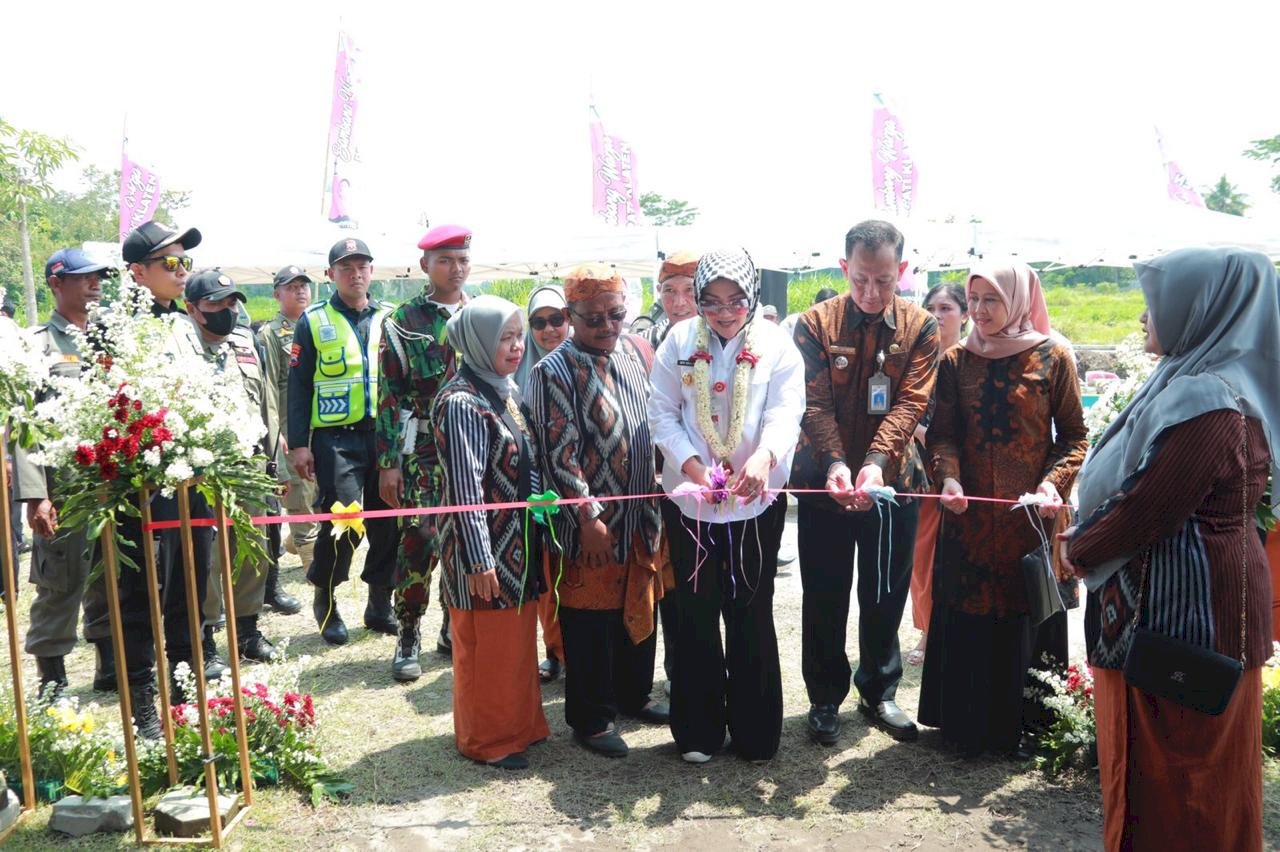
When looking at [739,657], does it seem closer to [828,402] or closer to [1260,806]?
[828,402]

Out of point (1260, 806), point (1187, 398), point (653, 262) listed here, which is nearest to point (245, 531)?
point (1187, 398)

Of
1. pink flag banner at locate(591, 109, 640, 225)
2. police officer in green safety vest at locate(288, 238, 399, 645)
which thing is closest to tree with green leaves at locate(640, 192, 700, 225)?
pink flag banner at locate(591, 109, 640, 225)

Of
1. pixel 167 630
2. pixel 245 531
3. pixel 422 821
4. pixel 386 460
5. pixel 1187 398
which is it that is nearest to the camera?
pixel 1187 398

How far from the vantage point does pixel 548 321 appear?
15.5 ft

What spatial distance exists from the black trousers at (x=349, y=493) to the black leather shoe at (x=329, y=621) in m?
0.22

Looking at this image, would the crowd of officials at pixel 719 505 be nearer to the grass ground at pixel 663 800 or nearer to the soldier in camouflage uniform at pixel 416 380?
the grass ground at pixel 663 800

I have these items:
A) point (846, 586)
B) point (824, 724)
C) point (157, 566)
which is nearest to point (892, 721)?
point (824, 724)

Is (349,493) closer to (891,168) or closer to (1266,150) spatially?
(891,168)

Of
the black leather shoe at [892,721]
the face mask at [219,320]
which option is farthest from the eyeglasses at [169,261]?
the black leather shoe at [892,721]

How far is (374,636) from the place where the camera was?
5.82 metres

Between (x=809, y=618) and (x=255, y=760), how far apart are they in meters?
2.27

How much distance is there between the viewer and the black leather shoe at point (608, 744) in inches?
162

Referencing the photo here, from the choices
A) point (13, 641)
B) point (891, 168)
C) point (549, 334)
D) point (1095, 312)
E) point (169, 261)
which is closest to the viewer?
point (13, 641)

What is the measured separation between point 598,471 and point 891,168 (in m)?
13.3
